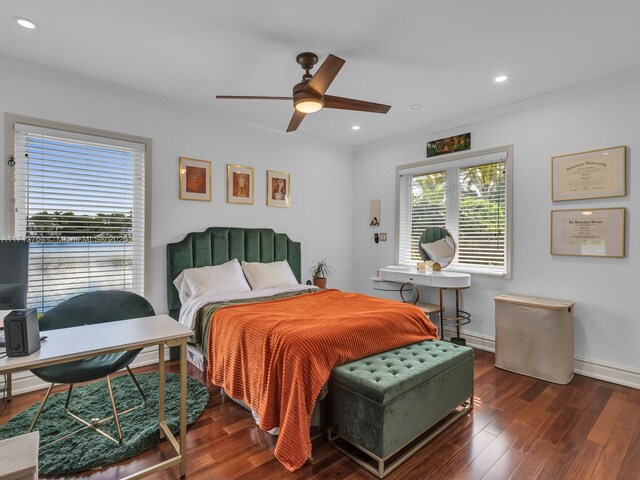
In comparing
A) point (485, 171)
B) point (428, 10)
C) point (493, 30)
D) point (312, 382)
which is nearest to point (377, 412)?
point (312, 382)

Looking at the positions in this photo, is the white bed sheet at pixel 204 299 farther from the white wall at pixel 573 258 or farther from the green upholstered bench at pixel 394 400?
the white wall at pixel 573 258

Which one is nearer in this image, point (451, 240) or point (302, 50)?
point (302, 50)

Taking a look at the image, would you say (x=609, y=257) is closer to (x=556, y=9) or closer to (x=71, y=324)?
(x=556, y=9)

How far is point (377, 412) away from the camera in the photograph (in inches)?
72.8

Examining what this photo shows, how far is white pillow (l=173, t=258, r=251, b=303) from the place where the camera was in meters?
3.49

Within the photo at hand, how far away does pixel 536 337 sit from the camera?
3199mm

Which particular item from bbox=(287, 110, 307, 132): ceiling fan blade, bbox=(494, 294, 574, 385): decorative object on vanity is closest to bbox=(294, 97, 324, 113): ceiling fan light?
bbox=(287, 110, 307, 132): ceiling fan blade

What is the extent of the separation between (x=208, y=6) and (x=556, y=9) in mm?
2273

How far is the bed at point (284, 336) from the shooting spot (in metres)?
1.98

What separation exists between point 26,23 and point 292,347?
2894mm

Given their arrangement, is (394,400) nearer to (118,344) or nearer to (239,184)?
(118,344)

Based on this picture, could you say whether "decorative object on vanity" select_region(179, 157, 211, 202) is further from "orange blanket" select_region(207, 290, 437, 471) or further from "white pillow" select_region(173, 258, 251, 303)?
"orange blanket" select_region(207, 290, 437, 471)

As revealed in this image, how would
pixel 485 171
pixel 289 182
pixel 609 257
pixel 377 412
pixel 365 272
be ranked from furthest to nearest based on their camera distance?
1. pixel 365 272
2. pixel 289 182
3. pixel 485 171
4. pixel 609 257
5. pixel 377 412

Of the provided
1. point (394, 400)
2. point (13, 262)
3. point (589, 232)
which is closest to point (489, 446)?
point (394, 400)
